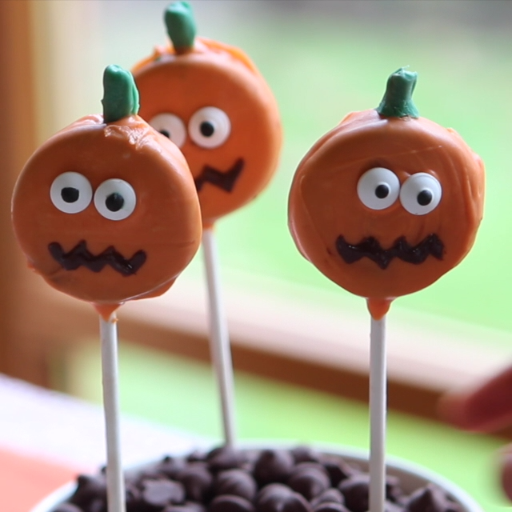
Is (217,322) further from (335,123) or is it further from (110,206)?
(335,123)

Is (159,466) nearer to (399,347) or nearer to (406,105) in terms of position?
(406,105)

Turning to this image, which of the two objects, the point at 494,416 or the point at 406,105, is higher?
the point at 406,105

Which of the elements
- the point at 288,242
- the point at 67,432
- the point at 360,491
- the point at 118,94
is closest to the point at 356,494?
the point at 360,491

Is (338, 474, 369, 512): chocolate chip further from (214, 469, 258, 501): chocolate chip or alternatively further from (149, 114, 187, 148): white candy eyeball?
(149, 114, 187, 148): white candy eyeball

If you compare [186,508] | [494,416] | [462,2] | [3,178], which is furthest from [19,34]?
[494,416]

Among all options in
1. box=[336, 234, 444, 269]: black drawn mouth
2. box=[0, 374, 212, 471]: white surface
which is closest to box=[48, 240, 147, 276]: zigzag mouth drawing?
box=[336, 234, 444, 269]: black drawn mouth

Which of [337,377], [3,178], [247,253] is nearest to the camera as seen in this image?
[337,377]

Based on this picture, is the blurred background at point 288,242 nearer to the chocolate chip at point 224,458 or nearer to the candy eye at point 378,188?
the chocolate chip at point 224,458
